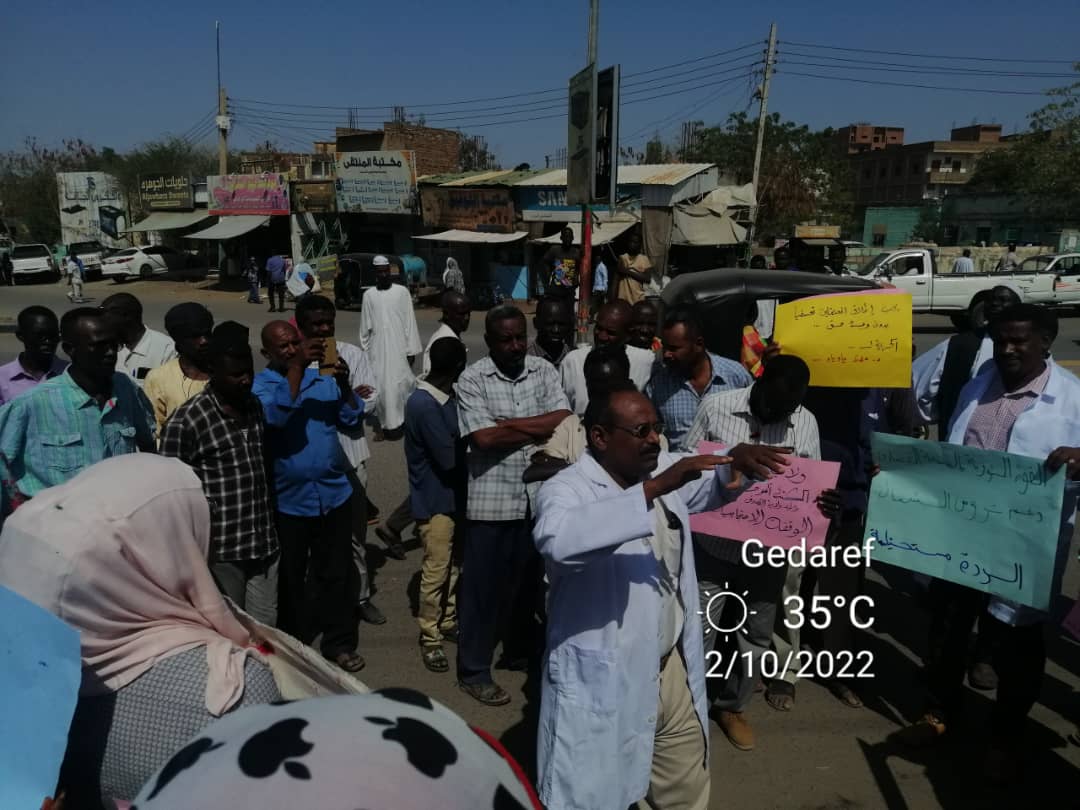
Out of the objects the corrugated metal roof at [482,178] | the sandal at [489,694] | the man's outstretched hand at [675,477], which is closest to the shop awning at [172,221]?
the corrugated metal roof at [482,178]

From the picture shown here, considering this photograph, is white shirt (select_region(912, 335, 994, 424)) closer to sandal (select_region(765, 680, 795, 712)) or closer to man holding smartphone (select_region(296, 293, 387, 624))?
sandal (select_region(765, 680, 795, 712))

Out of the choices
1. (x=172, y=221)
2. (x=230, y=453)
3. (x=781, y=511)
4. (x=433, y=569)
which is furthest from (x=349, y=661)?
(x=172, y=221)

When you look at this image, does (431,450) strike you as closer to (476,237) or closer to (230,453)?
(230,453)

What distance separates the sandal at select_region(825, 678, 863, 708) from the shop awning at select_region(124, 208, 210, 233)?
33541mm

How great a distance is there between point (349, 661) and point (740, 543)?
2.22 m

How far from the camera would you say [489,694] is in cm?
391

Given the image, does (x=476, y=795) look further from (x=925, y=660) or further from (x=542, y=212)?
(x=542, y=212)

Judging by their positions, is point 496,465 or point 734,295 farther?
point 734,295

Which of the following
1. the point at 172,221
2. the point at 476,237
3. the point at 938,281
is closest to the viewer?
the point at 938,281

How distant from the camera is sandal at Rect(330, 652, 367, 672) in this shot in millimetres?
4215

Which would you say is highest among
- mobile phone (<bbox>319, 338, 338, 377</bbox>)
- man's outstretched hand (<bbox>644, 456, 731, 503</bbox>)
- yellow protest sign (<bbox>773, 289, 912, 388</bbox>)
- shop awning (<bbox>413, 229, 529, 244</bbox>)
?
shop awning (<bbox>413, 229, 529, 244</bbox>)

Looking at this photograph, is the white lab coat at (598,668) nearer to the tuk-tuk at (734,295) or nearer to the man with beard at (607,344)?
the man with beard at (607,344)

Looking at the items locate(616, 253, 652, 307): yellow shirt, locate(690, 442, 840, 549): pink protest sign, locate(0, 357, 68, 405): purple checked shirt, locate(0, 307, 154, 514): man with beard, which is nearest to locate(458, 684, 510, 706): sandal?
locate(690, 442, 840, 549): pink protest sign

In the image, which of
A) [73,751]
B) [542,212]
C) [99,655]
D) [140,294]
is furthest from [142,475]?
[140,294]
